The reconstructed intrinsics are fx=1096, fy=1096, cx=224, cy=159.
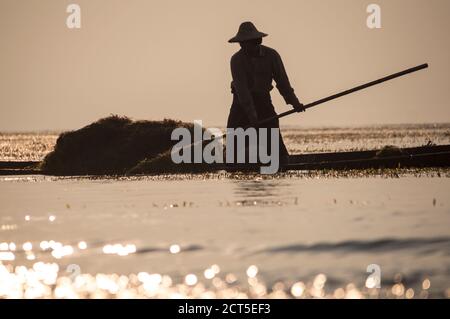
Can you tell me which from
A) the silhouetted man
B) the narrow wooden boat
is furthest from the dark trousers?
the narrow wooden boat

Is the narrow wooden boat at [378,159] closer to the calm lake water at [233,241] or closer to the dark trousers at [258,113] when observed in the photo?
the dark trousers at [258,113]

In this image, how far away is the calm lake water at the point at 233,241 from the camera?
8.45m

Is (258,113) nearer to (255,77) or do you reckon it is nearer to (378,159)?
(255,77)

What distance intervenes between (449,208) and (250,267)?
4.63m

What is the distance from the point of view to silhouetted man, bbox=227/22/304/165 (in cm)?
1836

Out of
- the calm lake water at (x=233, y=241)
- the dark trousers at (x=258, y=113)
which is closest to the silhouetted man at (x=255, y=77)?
the dark trousers at (x=258, y=113)

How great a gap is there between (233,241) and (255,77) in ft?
27.0

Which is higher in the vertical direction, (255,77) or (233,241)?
(255,77)

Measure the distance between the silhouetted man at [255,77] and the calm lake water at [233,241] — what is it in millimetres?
1507

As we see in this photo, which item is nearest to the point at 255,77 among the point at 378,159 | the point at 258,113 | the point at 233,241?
the point at 258,113

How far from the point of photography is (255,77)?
18.6 m

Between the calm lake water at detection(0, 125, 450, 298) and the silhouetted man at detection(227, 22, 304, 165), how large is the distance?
4.95 ft

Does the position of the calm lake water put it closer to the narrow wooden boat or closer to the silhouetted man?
the silhouetted man

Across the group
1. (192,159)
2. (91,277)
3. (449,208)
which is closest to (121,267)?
(91,277)
